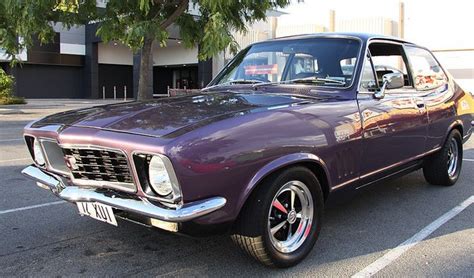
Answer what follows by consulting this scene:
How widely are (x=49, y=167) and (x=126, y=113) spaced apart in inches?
31.0

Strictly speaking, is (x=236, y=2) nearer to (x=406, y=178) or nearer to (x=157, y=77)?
(x=406, y=178)

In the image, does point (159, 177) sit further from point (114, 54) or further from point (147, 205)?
point (114, 54)

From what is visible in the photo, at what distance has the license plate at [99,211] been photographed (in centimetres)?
306

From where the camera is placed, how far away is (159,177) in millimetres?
2867

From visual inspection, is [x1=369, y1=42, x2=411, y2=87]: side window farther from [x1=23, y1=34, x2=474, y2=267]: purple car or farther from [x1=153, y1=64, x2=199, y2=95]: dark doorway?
[x1=153, y1=64, x2=199, y2=95]: dark doorway

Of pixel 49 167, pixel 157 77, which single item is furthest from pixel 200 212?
pixel 157 77

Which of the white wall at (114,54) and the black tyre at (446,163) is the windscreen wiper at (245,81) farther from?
the white wall at (114,54)

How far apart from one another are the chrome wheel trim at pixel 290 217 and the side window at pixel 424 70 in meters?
2.40

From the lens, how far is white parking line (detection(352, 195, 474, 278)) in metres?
3.44

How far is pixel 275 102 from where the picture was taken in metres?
3.72

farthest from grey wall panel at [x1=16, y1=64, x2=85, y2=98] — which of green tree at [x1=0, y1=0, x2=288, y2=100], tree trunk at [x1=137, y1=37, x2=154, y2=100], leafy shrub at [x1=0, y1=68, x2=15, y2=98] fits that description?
tree trunk at [x1=137, y1=37, x2=154, y2=100]

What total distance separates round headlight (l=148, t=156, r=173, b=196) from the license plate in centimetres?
37

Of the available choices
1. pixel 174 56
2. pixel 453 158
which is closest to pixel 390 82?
pixel 453 158

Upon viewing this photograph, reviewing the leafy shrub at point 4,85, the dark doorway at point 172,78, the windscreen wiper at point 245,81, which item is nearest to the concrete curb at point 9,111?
the leafy shrub at point 4,85
